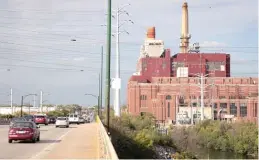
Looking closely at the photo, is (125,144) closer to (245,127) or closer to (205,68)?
(245,127)

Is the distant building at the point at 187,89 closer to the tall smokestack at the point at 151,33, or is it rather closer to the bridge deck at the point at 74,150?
the tall smokestack at the point at 151,33

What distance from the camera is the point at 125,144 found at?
35.6 metres

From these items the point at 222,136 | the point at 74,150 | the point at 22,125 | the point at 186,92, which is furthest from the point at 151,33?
the point at 74,150

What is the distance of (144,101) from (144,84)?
17.6 feet

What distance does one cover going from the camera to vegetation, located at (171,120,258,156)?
8388 cm

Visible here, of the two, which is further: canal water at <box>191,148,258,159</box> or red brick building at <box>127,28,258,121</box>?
red brick building at <box>127,28,258,121</box>

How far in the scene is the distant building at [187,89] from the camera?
A: 442 ft

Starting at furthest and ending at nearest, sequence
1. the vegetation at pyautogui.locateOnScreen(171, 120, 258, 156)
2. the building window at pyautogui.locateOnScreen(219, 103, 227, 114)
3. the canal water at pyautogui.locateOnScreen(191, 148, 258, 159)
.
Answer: the building window at pyautogui.locateOnScreen(219, 103, 227, 114), the vegetation at pyautogui.locateOnScreen(171, 120, 258, 156), the canal water at pyautogui.locateOnScreen(191, 148, 258, 159)

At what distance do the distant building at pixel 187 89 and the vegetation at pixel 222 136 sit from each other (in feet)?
109

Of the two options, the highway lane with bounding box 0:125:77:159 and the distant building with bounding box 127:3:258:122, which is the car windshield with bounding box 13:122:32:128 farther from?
the distant building with bounding box 127:3:258:122

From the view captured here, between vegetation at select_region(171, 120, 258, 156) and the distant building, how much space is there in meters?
33.1

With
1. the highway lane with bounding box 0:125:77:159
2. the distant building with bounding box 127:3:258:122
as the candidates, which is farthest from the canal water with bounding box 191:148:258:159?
the highway lane with bounding box 0:125:77:159

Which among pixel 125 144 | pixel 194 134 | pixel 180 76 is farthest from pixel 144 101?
pixel 125 144

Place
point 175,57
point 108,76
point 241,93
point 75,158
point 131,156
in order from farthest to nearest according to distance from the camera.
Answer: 1. point 175,57
2. point 241,93
3. point 131,156
4. point 108,76
5. point 75,158
